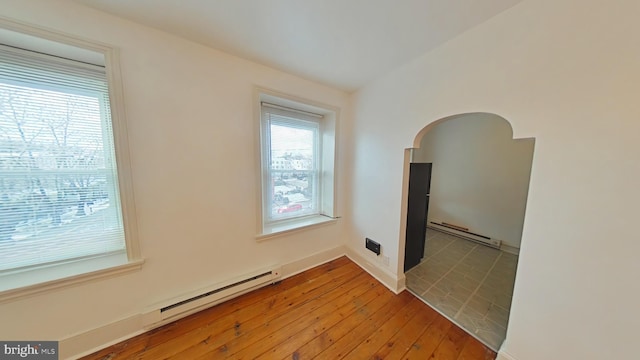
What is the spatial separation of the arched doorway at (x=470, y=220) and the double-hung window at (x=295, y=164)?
45.1 inches

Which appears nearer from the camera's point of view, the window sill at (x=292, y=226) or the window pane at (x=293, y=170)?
the window sill at (x=292, y=226)

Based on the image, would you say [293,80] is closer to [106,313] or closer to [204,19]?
[204,19]

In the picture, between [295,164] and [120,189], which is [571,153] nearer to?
[295,164]

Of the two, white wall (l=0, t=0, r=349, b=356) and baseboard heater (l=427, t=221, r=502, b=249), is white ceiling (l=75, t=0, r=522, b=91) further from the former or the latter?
baseboard heater (l=427, t=221, r=502, b=249)

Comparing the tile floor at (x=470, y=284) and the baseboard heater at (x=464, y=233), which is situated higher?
the baseboard heater at (x=464, y=233)

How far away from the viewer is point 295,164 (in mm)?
2414

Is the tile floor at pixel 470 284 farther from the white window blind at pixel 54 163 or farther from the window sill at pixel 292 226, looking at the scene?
the white window blind at pixel 54 163

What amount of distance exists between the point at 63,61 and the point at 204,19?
40.3 inches

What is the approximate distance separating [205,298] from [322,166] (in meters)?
1.96

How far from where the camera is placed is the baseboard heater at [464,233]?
9.67 feet

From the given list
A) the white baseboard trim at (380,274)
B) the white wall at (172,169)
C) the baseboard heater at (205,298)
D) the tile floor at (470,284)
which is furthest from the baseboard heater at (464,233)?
the white wall at (172,169)

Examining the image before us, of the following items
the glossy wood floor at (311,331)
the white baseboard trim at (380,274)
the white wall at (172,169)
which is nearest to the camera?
the white wall at (172,169)

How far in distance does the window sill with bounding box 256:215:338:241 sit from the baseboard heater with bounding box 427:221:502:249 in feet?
8.35

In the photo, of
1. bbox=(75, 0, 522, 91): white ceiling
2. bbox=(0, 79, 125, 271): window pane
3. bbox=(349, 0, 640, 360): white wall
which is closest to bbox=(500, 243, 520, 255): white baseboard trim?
bbox=(349, 0, 640, 360): white wall
